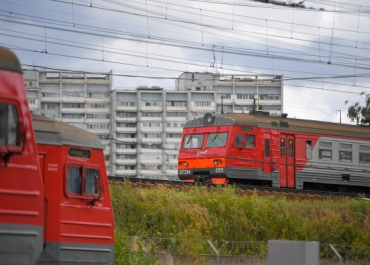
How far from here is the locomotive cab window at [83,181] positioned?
11266mm

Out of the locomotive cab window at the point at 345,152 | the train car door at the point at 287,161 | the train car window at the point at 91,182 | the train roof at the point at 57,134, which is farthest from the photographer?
the locomotive cab window at the point at 345,152

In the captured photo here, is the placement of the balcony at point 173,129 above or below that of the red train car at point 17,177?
below

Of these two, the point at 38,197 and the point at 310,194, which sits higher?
the point at 38,197

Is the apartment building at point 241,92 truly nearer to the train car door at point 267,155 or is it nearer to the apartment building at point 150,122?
the apartment building at point 150,122

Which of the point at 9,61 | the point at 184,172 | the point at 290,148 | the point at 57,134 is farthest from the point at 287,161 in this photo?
the point at 9,61

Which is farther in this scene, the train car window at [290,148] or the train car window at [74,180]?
the train car window at [290,148]

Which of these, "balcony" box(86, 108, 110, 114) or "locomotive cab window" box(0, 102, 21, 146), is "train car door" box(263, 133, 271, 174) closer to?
"locomotive cab window" box(0, 102, 21, 146)

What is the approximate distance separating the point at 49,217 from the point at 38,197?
2157mm

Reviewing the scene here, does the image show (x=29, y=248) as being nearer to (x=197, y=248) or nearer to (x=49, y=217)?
(x=49, y=217)

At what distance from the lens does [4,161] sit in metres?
8.36

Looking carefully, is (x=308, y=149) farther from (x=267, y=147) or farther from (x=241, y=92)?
(x=241, y=92)

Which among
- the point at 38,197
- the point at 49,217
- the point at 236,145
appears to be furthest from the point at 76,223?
the point at 236,145

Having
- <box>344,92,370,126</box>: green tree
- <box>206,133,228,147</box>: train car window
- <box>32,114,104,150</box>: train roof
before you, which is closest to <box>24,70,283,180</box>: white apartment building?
<box>344,92,370,126</box>: green tree

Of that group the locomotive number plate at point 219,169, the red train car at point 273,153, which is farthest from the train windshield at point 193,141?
the locomotive number plate at point 219,169
